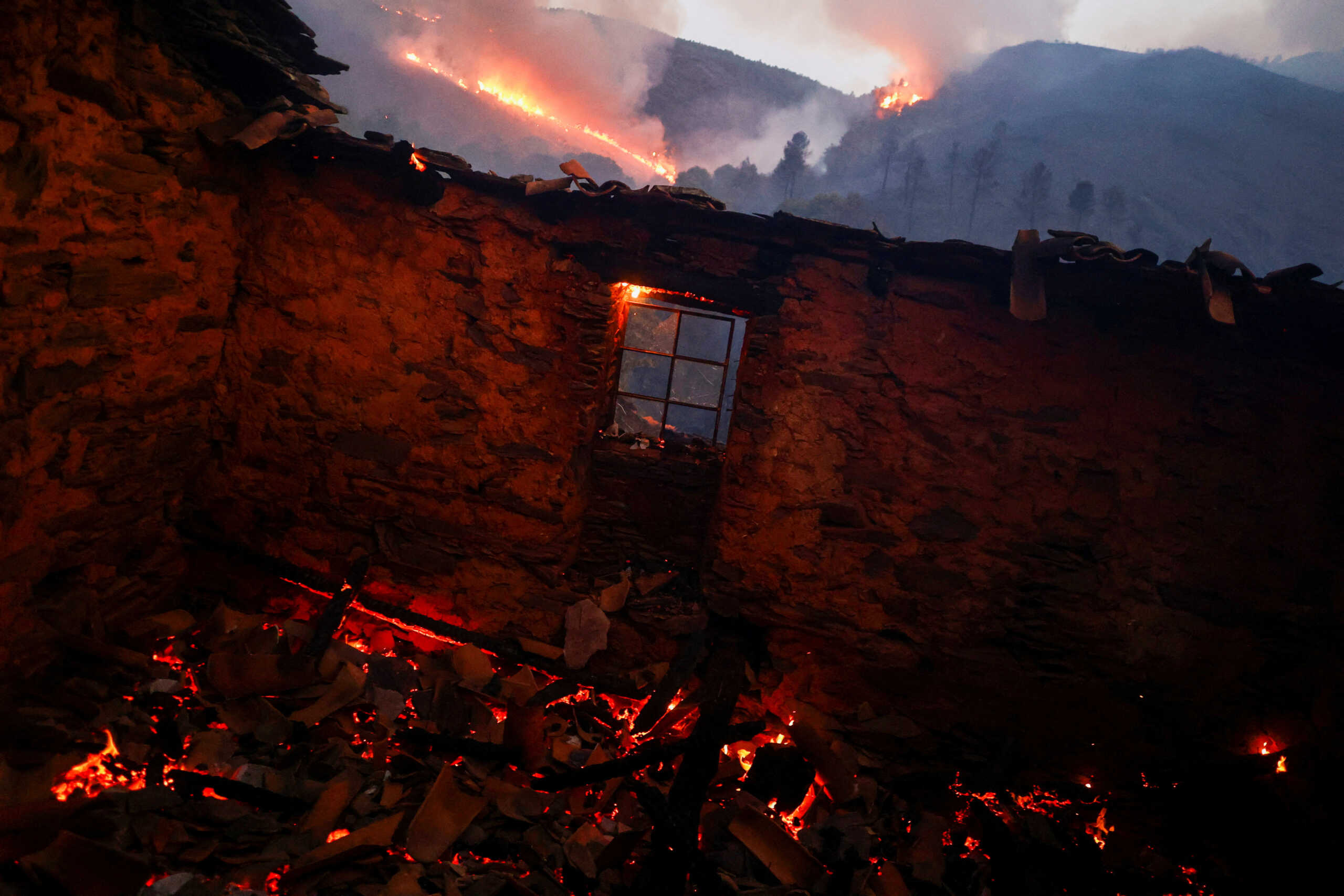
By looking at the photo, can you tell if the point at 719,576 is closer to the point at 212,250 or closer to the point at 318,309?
the point at 318,309

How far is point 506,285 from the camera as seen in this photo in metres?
3.84

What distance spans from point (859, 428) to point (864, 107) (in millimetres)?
57179

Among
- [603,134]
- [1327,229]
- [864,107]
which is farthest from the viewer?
[864,107]

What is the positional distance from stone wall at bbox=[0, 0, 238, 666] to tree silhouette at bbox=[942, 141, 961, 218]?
3813 cm

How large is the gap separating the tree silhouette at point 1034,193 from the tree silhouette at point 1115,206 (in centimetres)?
275

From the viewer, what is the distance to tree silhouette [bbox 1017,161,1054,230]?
31.3 meters

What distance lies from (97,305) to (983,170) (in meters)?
41.6

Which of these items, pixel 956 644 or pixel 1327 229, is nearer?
pixel 956 644

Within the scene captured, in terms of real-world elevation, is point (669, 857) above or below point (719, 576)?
below

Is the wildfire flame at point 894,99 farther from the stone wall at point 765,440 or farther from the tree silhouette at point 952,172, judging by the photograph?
the stone wall at point 765,440

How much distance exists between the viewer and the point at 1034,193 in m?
30.8

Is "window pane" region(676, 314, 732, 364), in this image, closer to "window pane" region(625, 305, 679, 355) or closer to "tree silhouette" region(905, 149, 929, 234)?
"window pane" region(625, 305, 679, 355)

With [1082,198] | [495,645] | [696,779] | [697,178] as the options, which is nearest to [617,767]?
[696,779]

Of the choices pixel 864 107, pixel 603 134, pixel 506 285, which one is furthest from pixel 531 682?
pixel 864 107
